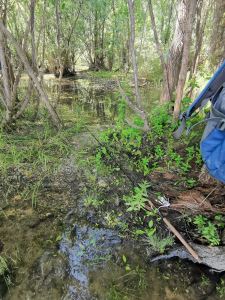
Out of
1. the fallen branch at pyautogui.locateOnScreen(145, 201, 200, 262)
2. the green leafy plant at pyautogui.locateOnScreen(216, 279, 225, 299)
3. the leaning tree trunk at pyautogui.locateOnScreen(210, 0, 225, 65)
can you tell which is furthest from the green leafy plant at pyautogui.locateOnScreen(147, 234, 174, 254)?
the leaning tree trunk at pyautogui.locateOnScreen(210, 0, 225, 65)

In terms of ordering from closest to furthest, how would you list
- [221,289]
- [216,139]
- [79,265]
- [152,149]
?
[216,139], [221,289], [79,265], [152,149]

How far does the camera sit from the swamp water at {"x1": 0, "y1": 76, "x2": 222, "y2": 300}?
1586 mm

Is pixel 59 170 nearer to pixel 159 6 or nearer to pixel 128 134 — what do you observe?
pixel 128 134

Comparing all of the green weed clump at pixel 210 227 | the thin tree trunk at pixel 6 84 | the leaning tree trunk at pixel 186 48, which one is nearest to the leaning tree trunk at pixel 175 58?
the leaning tree trunk at pixel 186 48

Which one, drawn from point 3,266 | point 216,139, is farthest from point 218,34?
point 3,266

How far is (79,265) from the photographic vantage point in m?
1.74

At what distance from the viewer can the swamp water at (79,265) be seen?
5.20 feet

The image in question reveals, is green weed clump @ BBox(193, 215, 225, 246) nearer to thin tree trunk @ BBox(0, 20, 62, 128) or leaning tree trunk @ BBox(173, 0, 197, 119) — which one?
leaning tree trunk @ BBox(173, 0, 197, 119)

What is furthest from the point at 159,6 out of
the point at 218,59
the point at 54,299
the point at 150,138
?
the point at 54,299

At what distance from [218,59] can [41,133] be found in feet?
7.41

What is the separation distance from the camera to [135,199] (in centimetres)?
212

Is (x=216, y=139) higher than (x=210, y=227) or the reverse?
higher

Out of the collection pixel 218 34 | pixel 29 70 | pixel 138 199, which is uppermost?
pixel 218 34

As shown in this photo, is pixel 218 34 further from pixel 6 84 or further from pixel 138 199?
pixel 6 84
